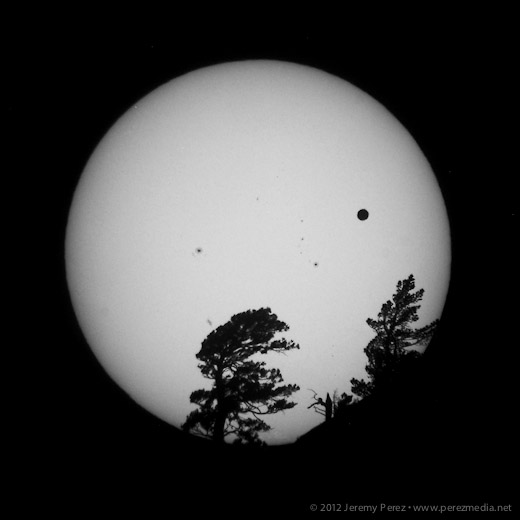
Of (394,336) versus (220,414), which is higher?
(394,336)

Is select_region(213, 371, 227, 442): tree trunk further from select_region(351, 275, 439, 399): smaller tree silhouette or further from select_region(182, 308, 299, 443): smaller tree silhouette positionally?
select_region(351, 275, 439, 399): smaller tree silhouette

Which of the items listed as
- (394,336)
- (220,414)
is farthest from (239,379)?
(394,336)

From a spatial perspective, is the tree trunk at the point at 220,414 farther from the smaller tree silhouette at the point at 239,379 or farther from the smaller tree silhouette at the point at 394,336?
the smaller tree silhouette at the point at 394,336

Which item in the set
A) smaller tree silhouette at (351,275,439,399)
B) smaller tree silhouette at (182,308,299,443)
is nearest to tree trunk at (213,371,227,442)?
smaller tree silhouette at (182,308,299,443)

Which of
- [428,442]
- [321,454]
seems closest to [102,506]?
[321,454]

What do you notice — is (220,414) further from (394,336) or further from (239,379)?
(394,336)
